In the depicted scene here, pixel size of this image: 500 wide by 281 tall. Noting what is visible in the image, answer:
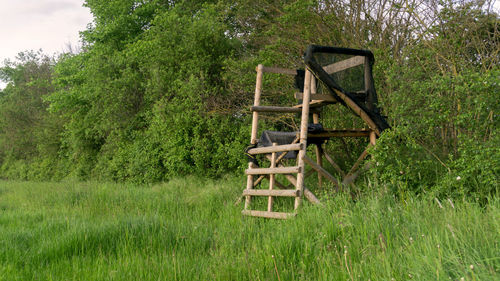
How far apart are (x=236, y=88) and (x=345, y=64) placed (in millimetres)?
5872

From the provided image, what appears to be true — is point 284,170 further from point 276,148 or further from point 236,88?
point 236,88

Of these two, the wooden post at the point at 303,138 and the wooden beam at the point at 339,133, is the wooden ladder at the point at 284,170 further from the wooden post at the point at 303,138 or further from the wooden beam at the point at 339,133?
the wooden beam at the point at 339,133

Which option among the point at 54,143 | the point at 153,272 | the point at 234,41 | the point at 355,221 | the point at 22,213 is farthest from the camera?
the point at 54,143

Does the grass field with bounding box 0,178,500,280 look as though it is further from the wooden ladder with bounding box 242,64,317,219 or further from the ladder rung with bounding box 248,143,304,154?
the ladder rung with bounding box 248,143,304,154

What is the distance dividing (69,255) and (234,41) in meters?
9.95

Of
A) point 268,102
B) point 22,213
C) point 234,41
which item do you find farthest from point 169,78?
point 22,213

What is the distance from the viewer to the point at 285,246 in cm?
381

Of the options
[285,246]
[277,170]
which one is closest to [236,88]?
[277,170]

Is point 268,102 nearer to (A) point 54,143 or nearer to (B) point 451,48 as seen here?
(B) point 451,48

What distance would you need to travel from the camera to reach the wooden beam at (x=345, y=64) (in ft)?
21.1

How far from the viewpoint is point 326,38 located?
9.33 meters

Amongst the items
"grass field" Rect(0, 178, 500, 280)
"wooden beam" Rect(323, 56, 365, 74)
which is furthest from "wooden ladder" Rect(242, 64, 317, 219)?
"wooden beam" Rect(323, 56, 365, 74)

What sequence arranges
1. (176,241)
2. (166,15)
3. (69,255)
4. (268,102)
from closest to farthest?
(69,255), (176,241), (268,102), (166,15)

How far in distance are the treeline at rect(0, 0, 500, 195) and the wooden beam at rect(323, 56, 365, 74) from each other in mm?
335
